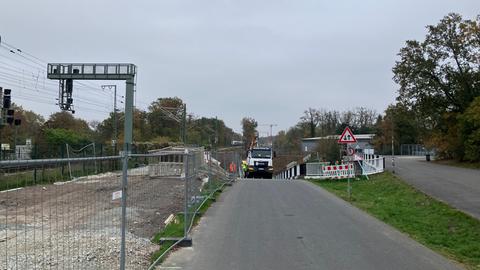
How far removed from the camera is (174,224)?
40.0ft

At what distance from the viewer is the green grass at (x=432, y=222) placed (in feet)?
33.6

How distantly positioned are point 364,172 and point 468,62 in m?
16.8

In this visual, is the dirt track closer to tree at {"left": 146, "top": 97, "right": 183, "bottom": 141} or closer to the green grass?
the green grass

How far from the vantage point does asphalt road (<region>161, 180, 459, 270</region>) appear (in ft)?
27.9

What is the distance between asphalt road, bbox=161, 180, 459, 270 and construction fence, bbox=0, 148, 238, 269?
3.74 feet

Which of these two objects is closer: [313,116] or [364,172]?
[364,172]

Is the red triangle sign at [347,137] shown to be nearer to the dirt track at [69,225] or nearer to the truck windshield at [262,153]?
the dirt track at [69,225]

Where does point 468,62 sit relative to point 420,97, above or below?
above

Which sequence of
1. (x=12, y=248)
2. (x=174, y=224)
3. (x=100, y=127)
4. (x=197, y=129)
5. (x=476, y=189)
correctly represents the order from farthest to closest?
(x=197, y=129) → (x=100, y=127) → (x=476, y=189) → (x=174, y=224) → (x=12, y=248)

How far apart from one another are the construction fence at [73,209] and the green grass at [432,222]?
5.62 meters

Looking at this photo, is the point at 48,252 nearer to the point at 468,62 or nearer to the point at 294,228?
the point at 294,228

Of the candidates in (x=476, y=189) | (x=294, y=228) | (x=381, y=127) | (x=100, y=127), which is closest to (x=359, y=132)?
(x=381, y=127)

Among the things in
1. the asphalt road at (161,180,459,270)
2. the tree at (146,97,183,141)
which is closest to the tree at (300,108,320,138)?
the tree at (146,97,183,141)

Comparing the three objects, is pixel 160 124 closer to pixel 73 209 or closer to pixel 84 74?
pixel 84 74
